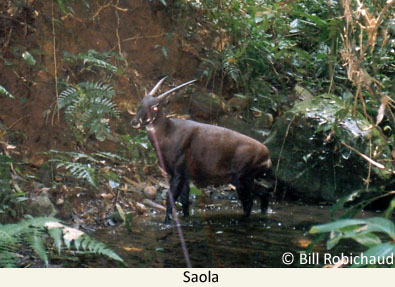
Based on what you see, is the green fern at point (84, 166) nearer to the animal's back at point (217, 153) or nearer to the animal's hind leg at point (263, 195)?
the animal's back at point (217, 153)

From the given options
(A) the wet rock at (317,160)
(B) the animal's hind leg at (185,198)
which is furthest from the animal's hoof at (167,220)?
(A) the wet rock at (317,160)

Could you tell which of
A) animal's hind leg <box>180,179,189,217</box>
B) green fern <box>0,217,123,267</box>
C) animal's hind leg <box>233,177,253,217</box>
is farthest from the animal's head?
green fern <box>0,217,123,267</box>

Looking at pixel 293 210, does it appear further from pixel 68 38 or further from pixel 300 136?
pixel 68 38

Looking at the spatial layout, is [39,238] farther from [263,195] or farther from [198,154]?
[263,195]

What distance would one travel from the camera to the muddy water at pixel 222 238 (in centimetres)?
414

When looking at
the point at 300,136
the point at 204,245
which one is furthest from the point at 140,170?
the point at 204,245

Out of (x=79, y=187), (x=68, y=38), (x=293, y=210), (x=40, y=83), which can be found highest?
(x=68, y=38)

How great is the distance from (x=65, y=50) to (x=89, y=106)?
104cm

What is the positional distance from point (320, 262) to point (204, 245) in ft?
3.42

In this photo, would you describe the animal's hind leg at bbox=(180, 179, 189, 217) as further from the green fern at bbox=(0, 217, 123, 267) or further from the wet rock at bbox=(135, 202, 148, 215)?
the green fern at bbox=(0, 217, 123, 267)

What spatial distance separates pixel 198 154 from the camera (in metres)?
5.95

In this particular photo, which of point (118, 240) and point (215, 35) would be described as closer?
point (118, 240)

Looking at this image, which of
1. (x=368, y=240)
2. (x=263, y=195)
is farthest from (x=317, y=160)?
(x=368, y=240)

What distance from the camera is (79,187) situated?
5.81 m
